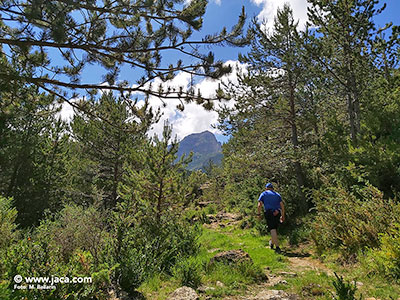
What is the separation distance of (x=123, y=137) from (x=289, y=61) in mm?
8950

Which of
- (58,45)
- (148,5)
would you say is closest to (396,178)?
(148,5)

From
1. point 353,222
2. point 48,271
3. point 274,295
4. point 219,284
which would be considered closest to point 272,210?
point 353,222

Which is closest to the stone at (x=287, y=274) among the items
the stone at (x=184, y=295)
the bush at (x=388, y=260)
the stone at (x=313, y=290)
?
the stone at (x=313, y=290)

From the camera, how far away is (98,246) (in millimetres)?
4168

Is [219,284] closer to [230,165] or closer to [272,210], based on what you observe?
[272,210]

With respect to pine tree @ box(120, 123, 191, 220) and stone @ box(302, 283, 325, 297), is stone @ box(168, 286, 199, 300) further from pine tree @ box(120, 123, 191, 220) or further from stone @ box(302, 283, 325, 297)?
pine tree @ box(120, 123, 191, 220)

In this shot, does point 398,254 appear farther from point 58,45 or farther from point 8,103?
point 8,103

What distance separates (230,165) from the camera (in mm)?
11656

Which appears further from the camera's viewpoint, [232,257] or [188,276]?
[232,257]

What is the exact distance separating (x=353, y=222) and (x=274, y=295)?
123 inches

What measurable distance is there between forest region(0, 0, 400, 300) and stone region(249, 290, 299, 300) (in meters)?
0.17

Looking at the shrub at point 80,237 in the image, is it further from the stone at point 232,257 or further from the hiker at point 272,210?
the hiker at point 272,210

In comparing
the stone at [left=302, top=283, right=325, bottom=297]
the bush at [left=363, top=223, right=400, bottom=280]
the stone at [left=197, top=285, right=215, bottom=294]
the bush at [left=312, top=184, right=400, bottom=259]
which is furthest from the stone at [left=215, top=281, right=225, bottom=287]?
the bush at [left=312, top=184, right=400, bottom=259]

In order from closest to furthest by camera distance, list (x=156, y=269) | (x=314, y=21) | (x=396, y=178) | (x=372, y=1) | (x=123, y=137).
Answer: (x=156, y=269) < (x=396, y=178) < (x=372, y=1) < (x=314, y=21) < (x=123, y=137)
